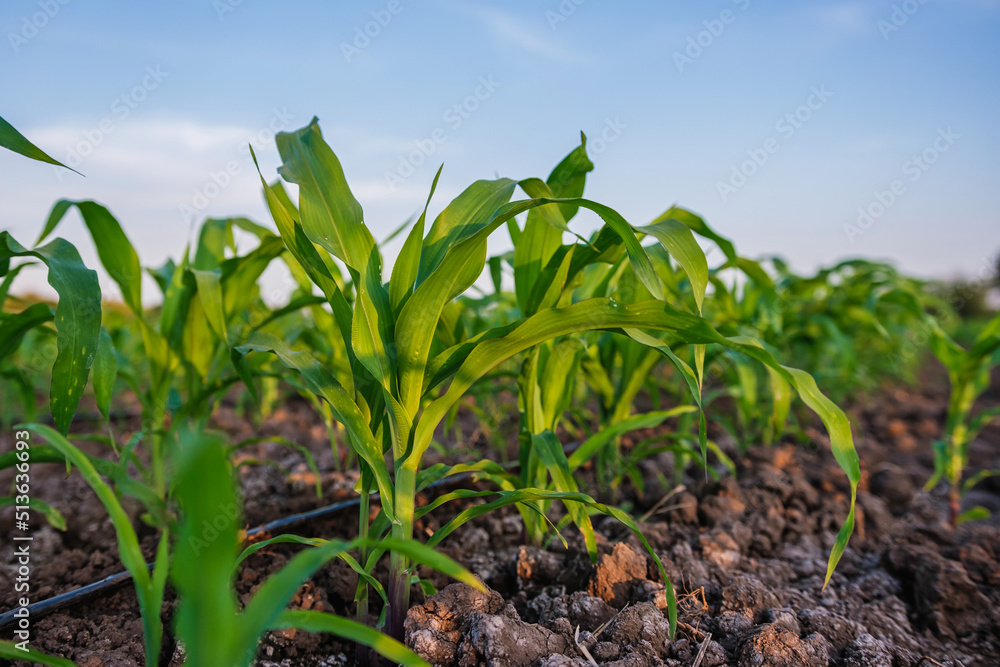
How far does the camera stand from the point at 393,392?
1073 millimetres

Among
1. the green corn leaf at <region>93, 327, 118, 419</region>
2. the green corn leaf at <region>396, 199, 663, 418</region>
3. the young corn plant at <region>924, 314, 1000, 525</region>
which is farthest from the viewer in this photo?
the young corn plant at <region>924, 314, 1000, 525</region>

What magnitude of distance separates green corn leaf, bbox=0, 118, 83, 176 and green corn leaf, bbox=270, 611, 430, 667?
88 cm

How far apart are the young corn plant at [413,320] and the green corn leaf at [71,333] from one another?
321mm

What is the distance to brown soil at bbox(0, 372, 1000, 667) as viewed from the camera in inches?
43.8

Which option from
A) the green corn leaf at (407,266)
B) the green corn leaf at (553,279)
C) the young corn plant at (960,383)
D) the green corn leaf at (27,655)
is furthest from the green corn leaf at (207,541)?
the young corn plant at (960,383)

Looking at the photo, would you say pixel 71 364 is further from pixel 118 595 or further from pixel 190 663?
pixel 190 663

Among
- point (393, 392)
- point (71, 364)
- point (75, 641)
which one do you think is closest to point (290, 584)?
point (393, 392)

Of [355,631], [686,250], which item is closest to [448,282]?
[686,250]

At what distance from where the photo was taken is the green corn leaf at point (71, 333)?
1.10 meters

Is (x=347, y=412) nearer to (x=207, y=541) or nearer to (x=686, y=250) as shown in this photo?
(x=207, y=541)

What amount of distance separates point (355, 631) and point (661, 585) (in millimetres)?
823

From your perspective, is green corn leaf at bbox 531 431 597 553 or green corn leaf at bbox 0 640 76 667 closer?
green corn leaf at bbox 0 640 76 667
